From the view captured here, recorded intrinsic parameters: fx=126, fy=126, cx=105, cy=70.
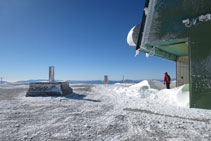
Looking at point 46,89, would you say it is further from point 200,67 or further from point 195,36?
point 195,36

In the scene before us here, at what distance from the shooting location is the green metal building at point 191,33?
4828 mm

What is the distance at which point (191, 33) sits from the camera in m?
5.23

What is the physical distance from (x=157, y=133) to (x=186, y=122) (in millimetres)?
1248

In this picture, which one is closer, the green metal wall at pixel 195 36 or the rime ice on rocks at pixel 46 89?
the green metal wall at pixel 195 36

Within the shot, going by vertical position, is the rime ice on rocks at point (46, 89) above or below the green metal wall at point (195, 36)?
below

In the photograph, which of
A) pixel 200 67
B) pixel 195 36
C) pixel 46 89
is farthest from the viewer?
pixel 46 89

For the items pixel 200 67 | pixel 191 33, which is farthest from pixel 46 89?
pixel 191 33

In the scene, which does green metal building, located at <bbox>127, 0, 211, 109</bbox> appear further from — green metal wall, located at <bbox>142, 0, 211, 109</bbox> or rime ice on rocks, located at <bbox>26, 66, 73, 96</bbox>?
rime ice on rocks, located at <bbox>26, 66, 73, 96</bbox>

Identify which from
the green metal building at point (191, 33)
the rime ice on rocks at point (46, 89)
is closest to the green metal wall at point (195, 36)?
the green metal building at point (191, 33)

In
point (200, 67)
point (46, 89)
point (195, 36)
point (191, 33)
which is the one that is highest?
point (191, 33)

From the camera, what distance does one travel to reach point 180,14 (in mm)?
5660

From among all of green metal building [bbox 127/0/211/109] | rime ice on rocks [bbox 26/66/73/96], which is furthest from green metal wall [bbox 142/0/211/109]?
rime ice on rocks [bbox 26/66/73/96]

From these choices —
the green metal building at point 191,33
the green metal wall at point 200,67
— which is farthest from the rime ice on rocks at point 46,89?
the green metal wall at point 200,67

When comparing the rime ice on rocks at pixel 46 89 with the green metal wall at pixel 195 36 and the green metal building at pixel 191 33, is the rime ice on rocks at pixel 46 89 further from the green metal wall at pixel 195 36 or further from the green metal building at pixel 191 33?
the green metal wall at pixel 195 36
